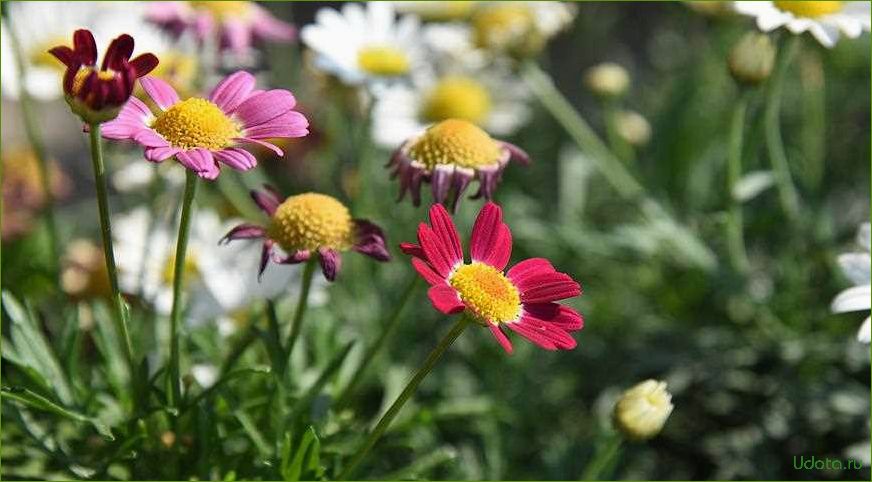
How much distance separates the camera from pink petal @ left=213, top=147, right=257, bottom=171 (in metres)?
0.85

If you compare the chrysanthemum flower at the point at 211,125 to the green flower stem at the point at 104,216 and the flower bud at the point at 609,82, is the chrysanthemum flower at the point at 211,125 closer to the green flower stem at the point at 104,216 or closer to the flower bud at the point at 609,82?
the green flower stem at the point at 104,216

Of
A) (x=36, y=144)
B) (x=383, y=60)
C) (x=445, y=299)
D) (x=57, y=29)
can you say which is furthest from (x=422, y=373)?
(x=57, y=29)

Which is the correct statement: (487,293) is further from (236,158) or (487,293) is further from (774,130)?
(774,130)

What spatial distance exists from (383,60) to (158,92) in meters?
0.71

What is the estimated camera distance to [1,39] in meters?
1.42

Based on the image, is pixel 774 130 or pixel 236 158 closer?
pixel 236 158

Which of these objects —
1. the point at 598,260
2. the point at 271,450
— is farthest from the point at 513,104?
the point at 271,450

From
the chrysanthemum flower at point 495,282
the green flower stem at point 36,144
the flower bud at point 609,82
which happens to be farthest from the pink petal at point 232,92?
the flower bud at point 609,82

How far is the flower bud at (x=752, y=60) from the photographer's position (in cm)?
133

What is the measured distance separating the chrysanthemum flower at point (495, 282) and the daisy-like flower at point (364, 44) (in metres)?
0.66

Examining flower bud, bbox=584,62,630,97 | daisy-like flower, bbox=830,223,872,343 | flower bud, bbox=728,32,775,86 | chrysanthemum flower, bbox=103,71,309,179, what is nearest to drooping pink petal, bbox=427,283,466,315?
chrysanthemum flower, bbox=103,71,309,179

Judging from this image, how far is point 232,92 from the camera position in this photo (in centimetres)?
97

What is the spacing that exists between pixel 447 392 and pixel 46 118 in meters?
1.94

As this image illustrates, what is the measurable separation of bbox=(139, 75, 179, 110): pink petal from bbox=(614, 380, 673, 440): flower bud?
52cm
